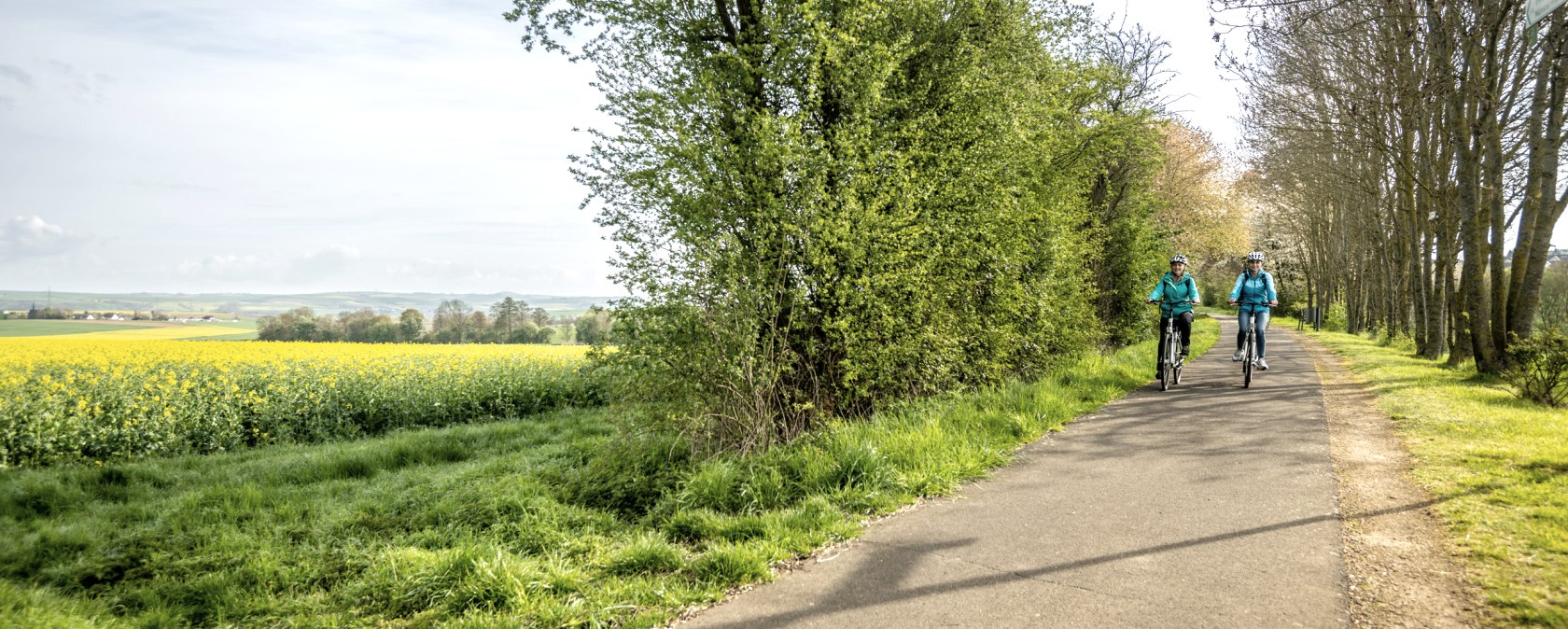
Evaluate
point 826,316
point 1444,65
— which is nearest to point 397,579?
point 826,316

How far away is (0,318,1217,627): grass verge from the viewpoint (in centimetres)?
421

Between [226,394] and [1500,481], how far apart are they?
15.1m

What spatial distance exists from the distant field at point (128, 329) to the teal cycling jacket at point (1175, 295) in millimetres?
23877

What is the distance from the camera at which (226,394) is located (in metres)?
11.8

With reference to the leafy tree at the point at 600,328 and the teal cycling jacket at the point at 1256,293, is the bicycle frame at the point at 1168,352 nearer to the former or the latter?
the teal cycling jacket at the point at 1256,293

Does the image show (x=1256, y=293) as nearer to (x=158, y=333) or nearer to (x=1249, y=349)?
(x=1249, y=349)

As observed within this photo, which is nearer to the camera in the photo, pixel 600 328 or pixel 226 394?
pixel 600 328

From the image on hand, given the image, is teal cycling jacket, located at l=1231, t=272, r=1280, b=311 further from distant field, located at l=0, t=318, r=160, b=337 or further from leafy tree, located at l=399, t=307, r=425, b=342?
distant field, located at l=0, t=318, r=160, b=337

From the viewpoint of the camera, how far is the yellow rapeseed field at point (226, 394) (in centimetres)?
1002

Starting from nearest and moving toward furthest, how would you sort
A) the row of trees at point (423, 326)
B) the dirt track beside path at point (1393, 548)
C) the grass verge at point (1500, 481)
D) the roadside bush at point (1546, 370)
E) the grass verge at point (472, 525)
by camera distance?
1. the dirt track beside path at point (1393, 548)
2. the grass verge at point (1500, 481)
3. the grass verge at point (472, 525)
4. the roadside bush at point (1546, 370)
5. the row of trees at point (423, 326)

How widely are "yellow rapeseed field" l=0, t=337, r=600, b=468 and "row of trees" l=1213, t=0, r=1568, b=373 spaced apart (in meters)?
13.8

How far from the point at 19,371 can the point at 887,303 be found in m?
13.2

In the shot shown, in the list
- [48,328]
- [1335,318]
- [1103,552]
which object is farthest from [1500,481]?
[1335,318]

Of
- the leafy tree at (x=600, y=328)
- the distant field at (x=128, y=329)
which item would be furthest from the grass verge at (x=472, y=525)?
the distant field at (x=128, y=329)
